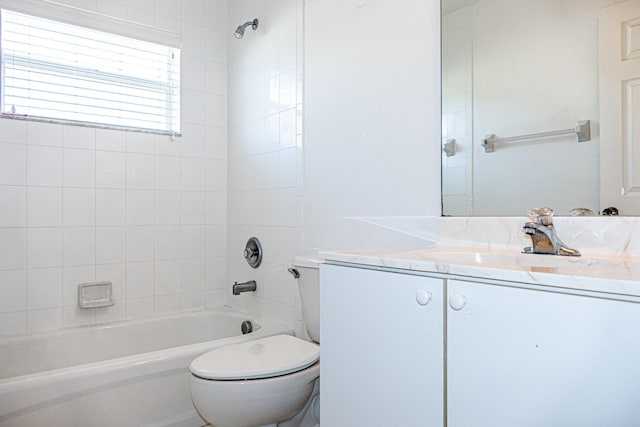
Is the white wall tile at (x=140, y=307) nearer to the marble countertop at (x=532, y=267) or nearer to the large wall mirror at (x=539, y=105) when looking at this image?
the marble countertop at (x=532, y=267)

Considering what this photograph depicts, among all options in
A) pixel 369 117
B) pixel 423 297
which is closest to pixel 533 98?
pixel 369 117

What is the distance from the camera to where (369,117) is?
1743mm

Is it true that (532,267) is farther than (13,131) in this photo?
No

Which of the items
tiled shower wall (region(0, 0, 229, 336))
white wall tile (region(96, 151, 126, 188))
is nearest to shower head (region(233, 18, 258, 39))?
tiled shower wall (region(0, 0, 229, 336))

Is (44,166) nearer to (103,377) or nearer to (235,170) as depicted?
(235,170)

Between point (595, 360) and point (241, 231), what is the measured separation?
7.02 feet

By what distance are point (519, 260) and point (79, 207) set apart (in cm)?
213

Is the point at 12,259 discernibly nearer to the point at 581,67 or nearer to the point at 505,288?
the point at 505,288

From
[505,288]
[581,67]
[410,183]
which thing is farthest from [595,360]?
[410,183]

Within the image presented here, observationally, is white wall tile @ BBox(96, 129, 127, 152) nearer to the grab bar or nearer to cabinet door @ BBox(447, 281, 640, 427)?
the grab bar

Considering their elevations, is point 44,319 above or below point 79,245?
below

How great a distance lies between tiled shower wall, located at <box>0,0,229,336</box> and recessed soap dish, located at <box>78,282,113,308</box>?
4 cm

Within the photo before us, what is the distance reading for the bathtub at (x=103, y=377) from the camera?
149 centimetres

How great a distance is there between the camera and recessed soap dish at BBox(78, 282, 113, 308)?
7.26 ft
